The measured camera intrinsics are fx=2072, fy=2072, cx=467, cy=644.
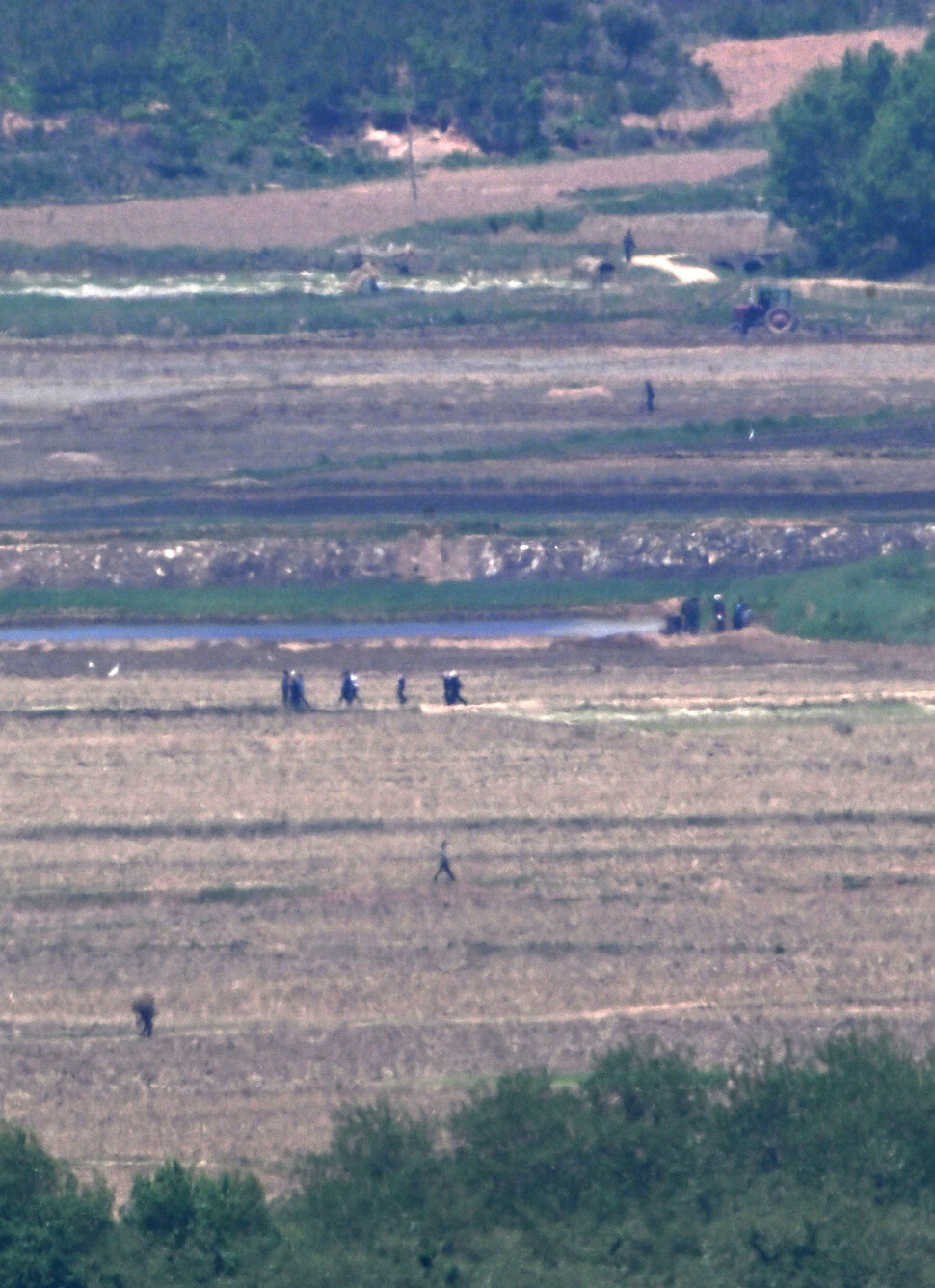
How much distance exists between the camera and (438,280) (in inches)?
2306

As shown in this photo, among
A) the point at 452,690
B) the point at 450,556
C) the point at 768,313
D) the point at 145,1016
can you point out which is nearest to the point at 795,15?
the point at 768,313

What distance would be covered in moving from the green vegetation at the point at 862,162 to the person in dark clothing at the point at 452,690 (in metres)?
30.8

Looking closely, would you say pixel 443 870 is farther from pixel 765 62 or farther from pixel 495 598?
pixel 765 62

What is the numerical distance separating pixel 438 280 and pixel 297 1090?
4026 centimetres

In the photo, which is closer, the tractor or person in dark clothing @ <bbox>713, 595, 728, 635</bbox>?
person in dark clothing @ <bbox>713, 595, 728, 635</bbox>

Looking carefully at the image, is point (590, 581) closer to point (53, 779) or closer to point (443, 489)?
point (443, 489)

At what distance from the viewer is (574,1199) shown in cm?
1592

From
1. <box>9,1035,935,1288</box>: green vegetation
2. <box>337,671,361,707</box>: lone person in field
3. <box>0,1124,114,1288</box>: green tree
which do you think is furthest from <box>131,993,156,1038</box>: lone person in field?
<box>337,671,361,707</box>: lone person in field

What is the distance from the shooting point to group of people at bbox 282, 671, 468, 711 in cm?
3122

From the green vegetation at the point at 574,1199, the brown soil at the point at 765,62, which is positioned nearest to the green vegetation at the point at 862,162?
the brown soil at the point at 765,62

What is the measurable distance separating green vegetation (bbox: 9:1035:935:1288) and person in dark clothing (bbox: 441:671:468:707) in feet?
47.1

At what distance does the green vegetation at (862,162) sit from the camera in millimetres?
57469

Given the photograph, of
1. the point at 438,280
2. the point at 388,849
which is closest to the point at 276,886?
the point at 388,849

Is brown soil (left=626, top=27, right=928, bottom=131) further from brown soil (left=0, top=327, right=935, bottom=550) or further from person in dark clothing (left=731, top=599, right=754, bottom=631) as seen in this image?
person in dark clothing (left=731, top=599, right=754, bottom=631)
